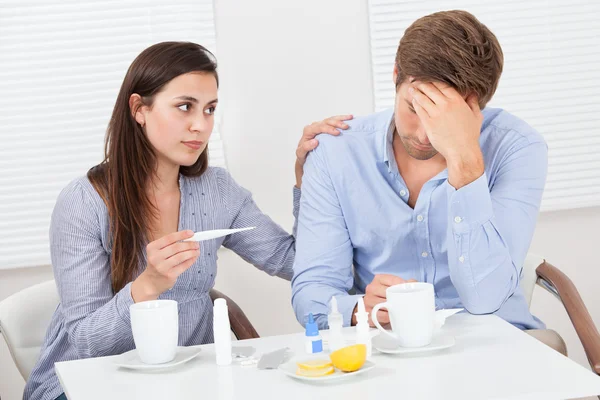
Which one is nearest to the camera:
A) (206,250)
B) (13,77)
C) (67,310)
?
(67,310)

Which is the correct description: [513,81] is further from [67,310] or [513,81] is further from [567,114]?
[67,310]

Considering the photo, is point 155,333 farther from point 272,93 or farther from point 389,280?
point 272,93

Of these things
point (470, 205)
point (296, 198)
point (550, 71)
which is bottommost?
point (296, 198)

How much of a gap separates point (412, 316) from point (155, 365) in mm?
520

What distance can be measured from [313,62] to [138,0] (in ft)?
2.29

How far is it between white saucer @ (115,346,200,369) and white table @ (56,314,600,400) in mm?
14

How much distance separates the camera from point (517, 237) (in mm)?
2016

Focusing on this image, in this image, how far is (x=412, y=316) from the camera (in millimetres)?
1624

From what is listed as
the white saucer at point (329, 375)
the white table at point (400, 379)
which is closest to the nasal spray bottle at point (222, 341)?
the white table at point (400, 379)

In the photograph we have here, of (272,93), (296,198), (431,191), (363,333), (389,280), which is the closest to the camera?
(363,333)

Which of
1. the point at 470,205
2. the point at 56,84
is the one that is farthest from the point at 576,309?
the point at 56,84

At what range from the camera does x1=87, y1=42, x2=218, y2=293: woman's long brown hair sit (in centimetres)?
227

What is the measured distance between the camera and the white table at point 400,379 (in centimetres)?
139

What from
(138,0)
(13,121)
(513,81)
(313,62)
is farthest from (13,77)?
(513,81)
